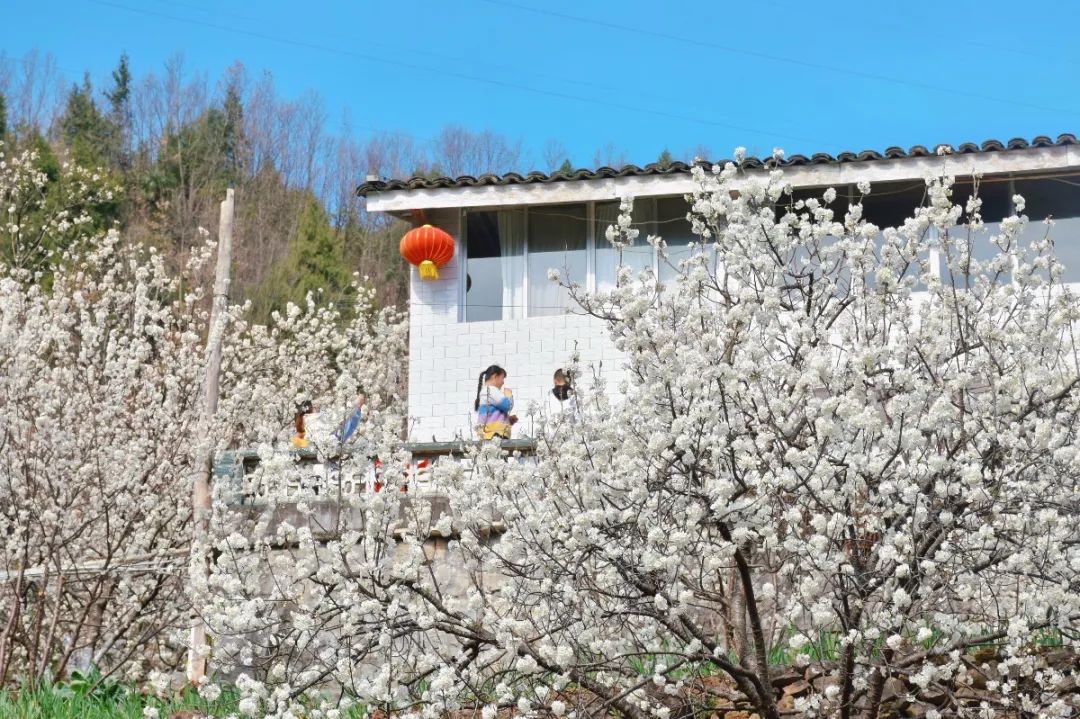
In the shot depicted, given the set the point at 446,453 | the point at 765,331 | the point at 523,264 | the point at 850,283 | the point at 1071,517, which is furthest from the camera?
the point at 523,264

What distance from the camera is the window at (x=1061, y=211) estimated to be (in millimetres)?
12680

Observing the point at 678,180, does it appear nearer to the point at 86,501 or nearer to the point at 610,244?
the point at 610,244

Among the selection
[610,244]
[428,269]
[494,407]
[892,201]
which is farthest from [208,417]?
[892,201]

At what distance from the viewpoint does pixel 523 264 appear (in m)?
13.8

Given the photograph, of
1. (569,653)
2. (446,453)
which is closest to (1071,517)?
(569,653)

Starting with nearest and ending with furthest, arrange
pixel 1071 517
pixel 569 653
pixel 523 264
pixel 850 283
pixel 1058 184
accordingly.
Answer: pixel 569 653 < pixel 1071 517 < pixel 850 283 < pixel 1058 184 < pixel 523 264

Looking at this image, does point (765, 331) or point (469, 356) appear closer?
point (765, 331)

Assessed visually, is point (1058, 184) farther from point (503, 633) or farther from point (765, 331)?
point (503, 633)

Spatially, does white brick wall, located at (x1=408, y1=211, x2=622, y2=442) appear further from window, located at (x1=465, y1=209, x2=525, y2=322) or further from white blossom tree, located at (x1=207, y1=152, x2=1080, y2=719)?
white blossom tree, located at (x1=207, y1=152, x2=1080, y2=719)

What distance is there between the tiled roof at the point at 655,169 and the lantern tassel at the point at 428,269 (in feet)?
2.79

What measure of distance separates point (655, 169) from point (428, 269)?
2733 mm

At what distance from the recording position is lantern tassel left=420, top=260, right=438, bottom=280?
44.5 feet

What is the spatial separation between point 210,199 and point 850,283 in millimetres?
28048

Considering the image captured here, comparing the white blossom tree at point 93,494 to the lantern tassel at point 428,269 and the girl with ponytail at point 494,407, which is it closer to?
the girl with ponytail at point 494,407
